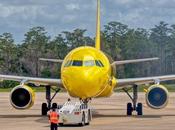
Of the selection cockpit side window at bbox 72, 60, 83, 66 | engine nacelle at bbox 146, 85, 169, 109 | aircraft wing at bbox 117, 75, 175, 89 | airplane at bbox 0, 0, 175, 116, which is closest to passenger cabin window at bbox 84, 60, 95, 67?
airplane at bbox 0, 0, 175, 116

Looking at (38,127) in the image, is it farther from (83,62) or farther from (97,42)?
(97,42)

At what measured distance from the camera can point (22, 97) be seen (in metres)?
31.6

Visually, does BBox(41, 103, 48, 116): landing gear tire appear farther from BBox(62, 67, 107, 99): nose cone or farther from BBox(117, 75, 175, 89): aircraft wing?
BBox(62, 67, 107, 99): nose cone

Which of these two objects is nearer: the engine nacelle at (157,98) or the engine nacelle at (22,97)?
the engine nacelle at (157,98)

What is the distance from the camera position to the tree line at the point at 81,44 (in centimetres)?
11669

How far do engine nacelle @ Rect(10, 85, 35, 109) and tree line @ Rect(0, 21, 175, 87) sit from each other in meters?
76.0

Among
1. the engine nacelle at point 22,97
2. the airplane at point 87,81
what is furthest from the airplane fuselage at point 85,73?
the engine nacelle at point 22,97

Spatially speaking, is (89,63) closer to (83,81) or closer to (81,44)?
(83,81)

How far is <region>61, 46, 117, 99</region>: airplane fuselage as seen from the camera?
27.5 meters

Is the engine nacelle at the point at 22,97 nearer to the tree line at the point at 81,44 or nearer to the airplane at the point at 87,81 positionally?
the airplane at the point at 87,81

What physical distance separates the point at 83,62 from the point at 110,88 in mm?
3576

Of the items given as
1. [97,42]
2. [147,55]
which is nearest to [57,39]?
[147,55]

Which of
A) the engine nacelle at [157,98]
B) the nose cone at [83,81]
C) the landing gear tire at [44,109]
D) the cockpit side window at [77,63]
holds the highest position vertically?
the cockpit side window at [77,63]

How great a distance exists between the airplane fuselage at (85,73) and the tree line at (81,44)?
78353mm
